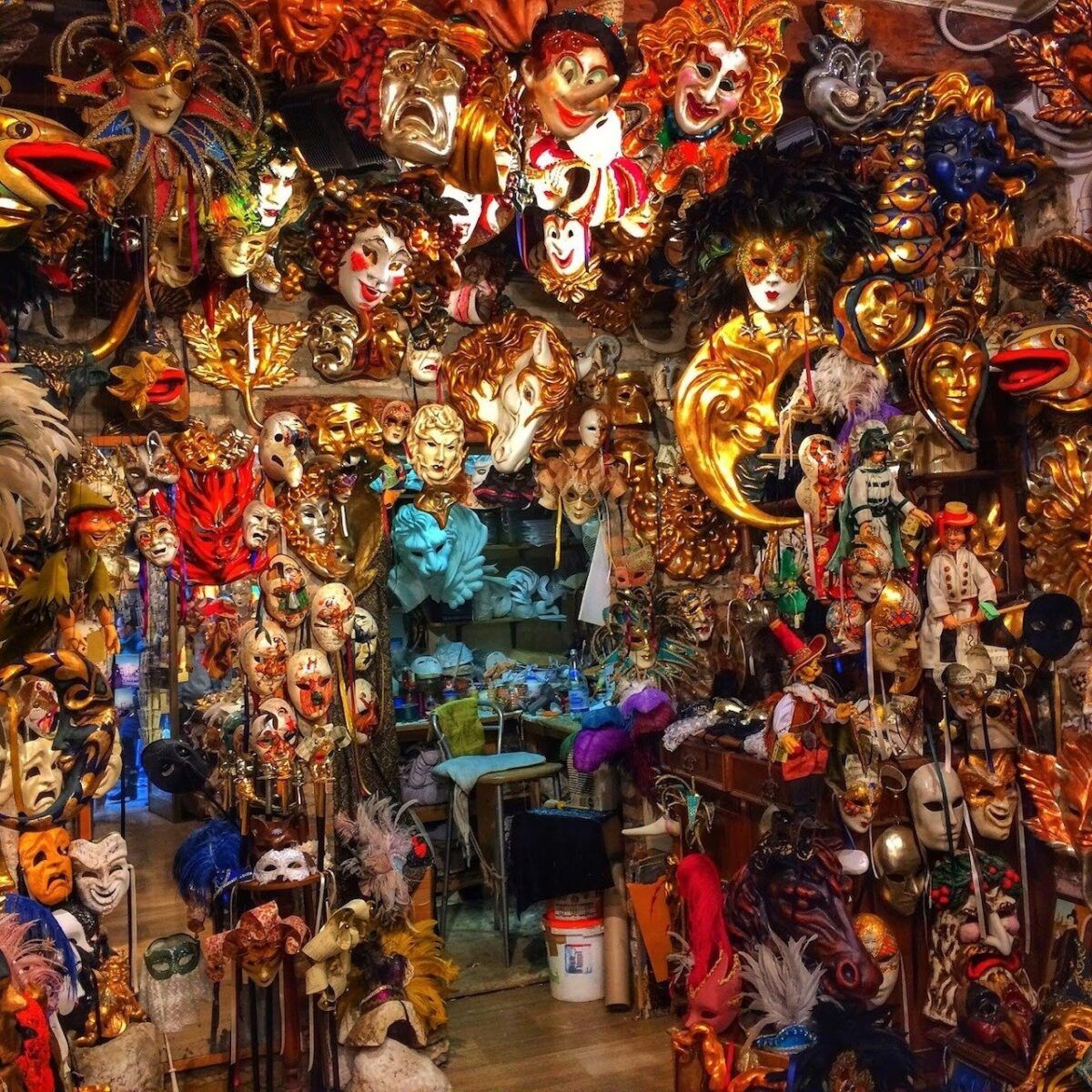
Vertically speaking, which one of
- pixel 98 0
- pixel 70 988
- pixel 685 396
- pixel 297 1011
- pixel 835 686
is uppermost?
pixel 98 0

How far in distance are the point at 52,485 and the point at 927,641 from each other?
7.46 ft

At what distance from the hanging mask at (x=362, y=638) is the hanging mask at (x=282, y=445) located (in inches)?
19.1

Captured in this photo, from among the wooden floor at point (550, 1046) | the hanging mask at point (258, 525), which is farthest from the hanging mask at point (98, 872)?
the wooden floor at point (550, 1046)

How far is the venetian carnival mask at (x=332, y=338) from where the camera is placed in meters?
3.80

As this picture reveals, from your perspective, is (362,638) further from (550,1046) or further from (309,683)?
(550,1046)

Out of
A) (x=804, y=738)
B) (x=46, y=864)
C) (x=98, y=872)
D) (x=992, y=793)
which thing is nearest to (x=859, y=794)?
(x=804, y=738)

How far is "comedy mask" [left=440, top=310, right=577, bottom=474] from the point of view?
13.6 feet

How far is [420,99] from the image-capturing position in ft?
9.73

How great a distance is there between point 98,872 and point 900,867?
210 centimetres

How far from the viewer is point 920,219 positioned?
141 inches

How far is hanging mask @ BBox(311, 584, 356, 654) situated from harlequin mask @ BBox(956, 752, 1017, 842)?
179 centimetres

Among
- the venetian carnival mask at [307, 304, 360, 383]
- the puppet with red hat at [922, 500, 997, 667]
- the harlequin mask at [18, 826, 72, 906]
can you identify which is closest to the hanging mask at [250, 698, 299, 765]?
the harlequin mask at [18, 826, 72, 906]

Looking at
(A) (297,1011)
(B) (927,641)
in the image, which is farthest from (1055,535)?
(A) (297,1011)

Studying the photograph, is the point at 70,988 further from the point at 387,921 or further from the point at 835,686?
the point at 835,686
